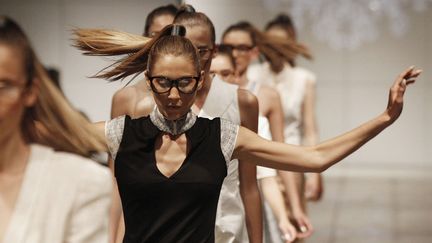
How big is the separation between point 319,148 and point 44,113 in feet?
3.77

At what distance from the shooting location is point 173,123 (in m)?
3.32

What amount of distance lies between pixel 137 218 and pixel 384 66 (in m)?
12.0

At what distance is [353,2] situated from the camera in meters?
15.3

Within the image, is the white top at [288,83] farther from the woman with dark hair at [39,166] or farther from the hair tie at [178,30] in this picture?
the woman with dark hair at [39,166]

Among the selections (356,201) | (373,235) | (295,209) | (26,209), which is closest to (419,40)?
(356,201)

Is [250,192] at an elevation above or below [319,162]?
below

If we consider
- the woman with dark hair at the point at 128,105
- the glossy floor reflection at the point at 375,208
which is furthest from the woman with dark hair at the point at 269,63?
the glossy floor reflection at the point at 375,208

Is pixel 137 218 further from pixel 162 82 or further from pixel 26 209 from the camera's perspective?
pixel 26 209

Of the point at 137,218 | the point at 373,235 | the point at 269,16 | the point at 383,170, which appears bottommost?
the point at 383,170

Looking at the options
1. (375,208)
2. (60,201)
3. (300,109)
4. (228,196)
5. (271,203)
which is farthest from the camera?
(375,208)

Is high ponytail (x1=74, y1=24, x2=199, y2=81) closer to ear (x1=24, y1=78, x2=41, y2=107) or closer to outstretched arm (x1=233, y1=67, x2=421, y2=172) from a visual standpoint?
outstretched arm (x1=233, y1=67, x2=421, y2=172)

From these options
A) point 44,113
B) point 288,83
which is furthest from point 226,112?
point 288,83

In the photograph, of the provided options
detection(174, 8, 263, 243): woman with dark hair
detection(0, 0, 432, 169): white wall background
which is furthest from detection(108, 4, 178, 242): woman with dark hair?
detection(0, 0, 432, 169): white wall background

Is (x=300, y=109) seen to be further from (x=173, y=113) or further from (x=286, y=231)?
(x=173, y=113)
